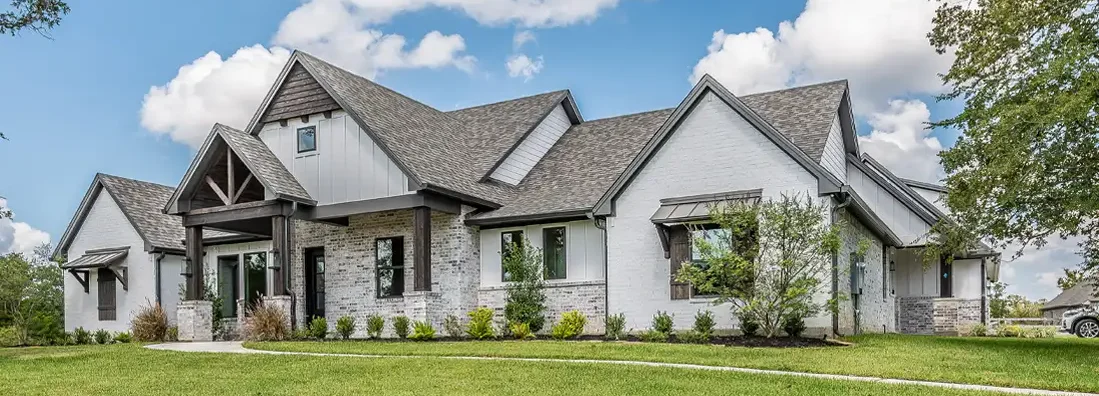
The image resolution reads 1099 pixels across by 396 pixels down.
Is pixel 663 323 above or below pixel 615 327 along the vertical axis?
above

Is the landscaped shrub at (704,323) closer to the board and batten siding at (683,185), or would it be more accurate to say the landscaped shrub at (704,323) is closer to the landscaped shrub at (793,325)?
the board and batten siding at (683,185)

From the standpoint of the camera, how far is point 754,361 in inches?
530

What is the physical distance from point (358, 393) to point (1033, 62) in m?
12.0

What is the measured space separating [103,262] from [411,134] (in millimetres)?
11314

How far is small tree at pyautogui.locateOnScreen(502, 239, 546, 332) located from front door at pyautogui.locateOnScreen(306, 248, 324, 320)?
18.0 feet

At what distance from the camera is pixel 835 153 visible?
21.4 meters

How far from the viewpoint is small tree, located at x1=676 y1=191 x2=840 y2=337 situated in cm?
1716

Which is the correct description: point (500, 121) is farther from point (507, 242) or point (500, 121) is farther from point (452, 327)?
point (452, 327)

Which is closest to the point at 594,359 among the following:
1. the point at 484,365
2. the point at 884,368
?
the point at 484,365

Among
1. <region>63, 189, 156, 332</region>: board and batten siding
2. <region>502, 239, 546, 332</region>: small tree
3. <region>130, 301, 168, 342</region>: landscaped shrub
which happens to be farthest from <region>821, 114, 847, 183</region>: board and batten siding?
<region>63, 189, 156, 332</region>: board and batten siding

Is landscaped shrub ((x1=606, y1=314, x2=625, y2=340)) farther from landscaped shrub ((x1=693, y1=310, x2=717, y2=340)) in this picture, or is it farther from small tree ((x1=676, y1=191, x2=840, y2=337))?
small tree ((x1=676, y1=191, x2=840, y2=337))

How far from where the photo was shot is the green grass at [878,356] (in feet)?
39.0

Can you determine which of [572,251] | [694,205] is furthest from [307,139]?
[694,205]

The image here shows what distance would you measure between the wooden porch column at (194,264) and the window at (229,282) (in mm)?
3750
